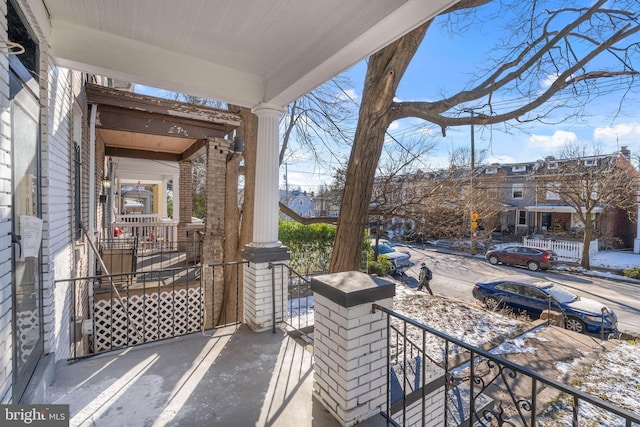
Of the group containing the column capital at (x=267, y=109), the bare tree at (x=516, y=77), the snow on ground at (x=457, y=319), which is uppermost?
the bare tree at (x=516, y=77)

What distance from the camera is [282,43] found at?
292 cm

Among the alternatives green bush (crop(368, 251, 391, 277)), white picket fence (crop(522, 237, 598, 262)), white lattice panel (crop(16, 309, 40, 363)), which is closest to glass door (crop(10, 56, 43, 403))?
white lattice panel (crop(16, 309, 40, 363))

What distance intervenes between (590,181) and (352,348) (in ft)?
57.8

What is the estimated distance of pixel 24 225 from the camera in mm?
1842

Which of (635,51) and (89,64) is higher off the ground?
(635,51)

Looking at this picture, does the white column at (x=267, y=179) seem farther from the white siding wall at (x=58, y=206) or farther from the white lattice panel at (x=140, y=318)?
the white lattice panel at (x=140, y=318)

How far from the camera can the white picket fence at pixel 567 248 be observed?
1609 cm

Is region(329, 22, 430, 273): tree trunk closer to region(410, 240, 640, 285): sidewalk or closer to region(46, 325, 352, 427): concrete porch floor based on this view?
region(46, 325, 352, 427): concrete porch floor

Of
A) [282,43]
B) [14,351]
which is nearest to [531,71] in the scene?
[282,43]

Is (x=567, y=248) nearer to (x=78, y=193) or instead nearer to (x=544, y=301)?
(x=544, y=301)

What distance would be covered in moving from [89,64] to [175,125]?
2.73m

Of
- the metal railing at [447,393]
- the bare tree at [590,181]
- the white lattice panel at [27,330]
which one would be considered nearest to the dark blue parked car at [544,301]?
the metal railing at [447,393]

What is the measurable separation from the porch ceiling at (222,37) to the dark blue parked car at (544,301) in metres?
8.22

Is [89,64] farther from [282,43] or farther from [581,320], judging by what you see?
[581,320]
